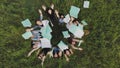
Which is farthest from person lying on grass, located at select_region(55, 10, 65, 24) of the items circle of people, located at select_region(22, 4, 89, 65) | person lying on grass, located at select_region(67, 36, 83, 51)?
person lying on grass, located at select_region(67, 36, 83, 51)

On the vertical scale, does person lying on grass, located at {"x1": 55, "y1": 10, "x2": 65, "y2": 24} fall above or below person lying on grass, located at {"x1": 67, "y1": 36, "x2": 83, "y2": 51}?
above

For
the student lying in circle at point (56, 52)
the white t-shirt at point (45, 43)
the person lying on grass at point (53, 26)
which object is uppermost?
the person lying on grass at point (53, 26)

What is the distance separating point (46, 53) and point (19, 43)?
0.23 metres

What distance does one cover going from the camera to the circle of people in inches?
156

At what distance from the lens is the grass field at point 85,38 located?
3.96 m

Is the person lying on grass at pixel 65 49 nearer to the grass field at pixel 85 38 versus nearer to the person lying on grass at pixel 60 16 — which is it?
the grass field at pixel 85 38

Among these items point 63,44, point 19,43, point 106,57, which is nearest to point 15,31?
point 19,43

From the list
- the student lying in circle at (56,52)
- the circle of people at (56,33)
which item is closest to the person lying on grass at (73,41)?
the circle of people at (56,33)

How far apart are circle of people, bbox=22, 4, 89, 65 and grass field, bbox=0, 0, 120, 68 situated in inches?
1.6

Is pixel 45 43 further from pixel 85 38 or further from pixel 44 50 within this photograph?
pixel 85 38

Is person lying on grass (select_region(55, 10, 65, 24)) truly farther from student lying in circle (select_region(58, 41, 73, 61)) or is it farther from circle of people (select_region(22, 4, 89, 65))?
student lying in circle (select_region(58, 41, 73, 61))

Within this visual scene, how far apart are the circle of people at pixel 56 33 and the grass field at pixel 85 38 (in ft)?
0.13

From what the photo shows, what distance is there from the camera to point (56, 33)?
397cm

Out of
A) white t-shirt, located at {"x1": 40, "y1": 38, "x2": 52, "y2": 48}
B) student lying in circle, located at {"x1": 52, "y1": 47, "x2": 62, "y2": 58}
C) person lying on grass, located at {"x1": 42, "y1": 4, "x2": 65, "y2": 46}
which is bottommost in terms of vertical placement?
student lying in circle, located at {"x1": 52, "y1": 47, "x2": 62, "y2": 58}
